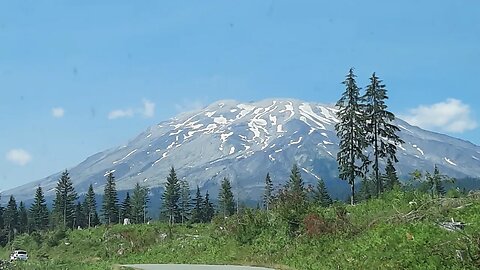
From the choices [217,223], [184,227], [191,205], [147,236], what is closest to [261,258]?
[217,223]

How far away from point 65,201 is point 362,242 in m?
93.7

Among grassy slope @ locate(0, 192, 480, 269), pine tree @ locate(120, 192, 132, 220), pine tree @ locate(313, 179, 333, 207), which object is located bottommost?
grassy slope @ locate(0, 192, 480, 269)

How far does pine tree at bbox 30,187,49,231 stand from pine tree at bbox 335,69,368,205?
237 ft

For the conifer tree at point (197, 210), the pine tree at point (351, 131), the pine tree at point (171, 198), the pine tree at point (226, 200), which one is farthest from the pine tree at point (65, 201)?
the pine tree at point (351, 131)

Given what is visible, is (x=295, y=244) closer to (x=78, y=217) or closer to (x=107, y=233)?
(x=107, y=233)

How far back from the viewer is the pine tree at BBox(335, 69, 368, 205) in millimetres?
50344

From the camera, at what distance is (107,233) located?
193 feet

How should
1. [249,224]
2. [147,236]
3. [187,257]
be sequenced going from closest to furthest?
[249,224]
[187,257]
[147,236]

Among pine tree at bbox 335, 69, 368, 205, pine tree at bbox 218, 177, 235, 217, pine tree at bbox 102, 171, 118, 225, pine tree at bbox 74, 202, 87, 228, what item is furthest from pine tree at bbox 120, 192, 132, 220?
pine tree at bbox 335, 69, 368, 205

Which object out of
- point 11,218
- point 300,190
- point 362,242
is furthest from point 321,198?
point 11,218

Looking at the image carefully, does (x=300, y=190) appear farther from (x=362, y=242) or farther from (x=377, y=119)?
(x=377, y=119)

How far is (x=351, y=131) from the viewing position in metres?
50.6

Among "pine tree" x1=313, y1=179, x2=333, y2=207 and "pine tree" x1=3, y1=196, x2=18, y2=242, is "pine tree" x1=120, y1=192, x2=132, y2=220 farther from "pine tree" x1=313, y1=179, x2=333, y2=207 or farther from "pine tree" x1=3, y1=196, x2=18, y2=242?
"pine tree" x1=313, y1=179, x2=333, y2=207

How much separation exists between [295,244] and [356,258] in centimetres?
823
